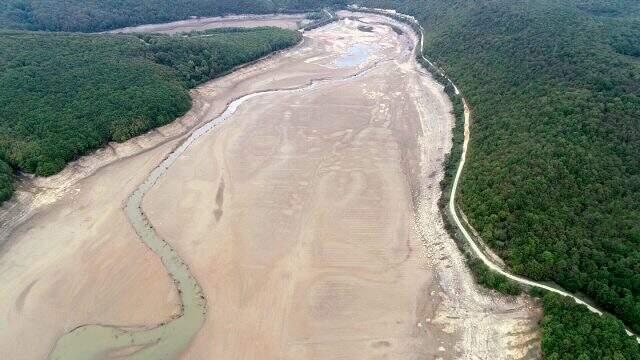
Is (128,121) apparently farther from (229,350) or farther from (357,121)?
(229,350)

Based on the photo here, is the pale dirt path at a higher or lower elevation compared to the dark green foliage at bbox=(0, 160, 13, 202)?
lower

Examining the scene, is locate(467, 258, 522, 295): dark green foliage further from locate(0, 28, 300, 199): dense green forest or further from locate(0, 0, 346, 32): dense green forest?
locate(0, 0, 346, 32): dense green forest

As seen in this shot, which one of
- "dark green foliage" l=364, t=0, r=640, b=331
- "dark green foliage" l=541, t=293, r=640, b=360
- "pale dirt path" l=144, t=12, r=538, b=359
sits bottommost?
"pale dirt path" l=144, t=12, r=538, b=359

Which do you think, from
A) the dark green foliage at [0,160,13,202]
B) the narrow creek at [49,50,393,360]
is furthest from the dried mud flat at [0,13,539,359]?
the dark green foliage at [0,160,13,202]

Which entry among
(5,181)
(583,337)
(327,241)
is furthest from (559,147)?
(5,181)

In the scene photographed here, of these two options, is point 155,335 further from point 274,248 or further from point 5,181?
point 5,181

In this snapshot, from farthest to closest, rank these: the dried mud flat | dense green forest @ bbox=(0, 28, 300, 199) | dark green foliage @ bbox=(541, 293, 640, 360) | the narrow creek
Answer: dense green forest @ bbox=(0, 28, 300, 199), the dried mud flat, the narrow creek, dark green foliage @ bbox=(541, 293, 640, 360)
